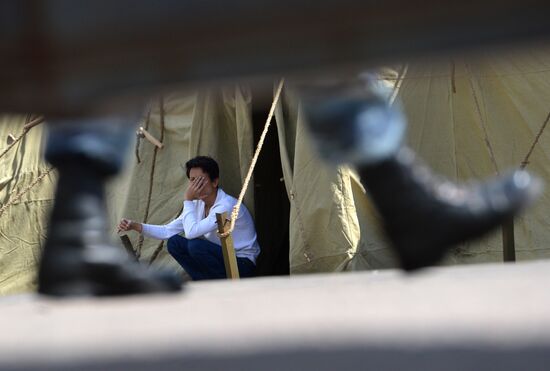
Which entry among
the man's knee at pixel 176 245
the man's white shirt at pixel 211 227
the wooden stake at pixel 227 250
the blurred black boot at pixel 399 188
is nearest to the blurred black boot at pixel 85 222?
the blurred black boot at pixel 399 188

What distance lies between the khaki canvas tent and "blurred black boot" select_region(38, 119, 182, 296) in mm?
2838

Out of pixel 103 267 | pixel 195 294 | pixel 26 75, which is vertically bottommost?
pixel 195 294

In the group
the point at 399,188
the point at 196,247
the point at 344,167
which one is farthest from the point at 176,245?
the point at 399,188

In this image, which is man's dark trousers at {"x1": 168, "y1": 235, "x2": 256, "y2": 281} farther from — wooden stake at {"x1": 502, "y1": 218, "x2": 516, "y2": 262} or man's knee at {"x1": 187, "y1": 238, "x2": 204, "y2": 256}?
wooden stake at {"x1": 502, "y1": 218, "x2": 516, "y2": 262}

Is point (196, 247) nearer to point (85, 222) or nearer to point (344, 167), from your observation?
point (344, 167)

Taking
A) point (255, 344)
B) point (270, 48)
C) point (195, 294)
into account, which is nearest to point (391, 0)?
point (270, 48)

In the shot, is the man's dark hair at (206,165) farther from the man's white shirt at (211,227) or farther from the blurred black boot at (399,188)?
the blurred black boot at (399,188)

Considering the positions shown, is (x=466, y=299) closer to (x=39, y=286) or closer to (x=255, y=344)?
(x=255, y=344)

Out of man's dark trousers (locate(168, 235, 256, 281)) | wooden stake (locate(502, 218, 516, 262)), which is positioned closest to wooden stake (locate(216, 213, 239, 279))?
man's dark trousers (locate(168, 235, 256, 281))

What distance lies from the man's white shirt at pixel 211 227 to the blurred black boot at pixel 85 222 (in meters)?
3.10

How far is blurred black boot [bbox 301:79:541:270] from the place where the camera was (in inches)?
55.1

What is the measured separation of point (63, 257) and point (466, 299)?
22.6 inches

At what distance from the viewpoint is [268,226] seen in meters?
5.78

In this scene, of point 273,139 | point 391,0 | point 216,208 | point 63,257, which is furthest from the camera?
point 273,139
